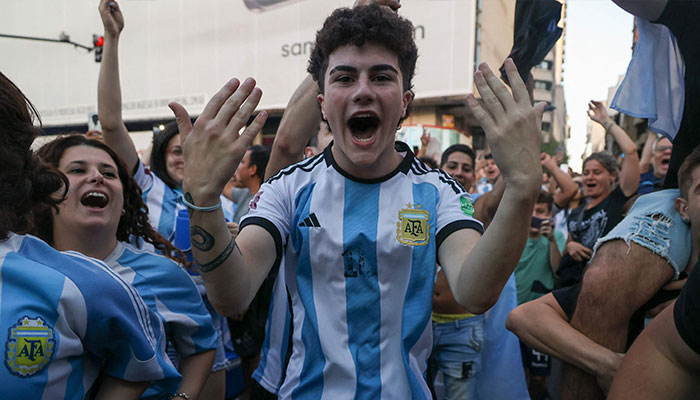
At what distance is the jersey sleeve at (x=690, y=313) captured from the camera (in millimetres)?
1301

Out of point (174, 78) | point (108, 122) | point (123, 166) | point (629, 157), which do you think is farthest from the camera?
point (174, 78)

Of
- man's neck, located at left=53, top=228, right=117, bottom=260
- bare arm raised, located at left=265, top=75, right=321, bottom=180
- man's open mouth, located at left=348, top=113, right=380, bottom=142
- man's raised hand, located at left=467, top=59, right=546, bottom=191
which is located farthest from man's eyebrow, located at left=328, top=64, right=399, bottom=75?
man's neck, located at left=53, top=228, right=117, bottom=260

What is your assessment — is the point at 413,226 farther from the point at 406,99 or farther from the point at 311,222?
the point at 406,99

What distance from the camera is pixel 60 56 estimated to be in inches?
1204

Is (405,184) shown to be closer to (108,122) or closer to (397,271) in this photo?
(397,271)

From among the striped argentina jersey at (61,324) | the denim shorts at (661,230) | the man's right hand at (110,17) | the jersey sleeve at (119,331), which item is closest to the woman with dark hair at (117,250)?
the jersey sleeve at (119,331)

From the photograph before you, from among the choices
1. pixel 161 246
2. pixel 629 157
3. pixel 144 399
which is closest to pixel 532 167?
pixel 144 399

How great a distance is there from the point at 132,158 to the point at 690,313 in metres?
3.09

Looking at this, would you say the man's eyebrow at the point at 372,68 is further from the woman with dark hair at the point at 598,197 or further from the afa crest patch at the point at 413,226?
the woman with dark hair at the point at 598,197

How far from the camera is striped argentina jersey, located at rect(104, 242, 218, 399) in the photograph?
87.6 inches

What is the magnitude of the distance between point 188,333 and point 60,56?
34328 mm

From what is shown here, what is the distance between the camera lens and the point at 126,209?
2.61m

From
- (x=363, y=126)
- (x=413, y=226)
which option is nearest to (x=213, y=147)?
(x=363, y=126)

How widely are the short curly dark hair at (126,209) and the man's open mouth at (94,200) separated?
0.20 meters
